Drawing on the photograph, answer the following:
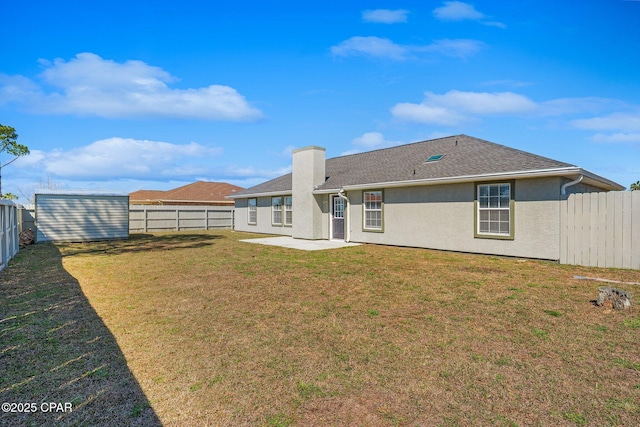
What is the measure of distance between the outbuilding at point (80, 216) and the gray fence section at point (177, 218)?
5.06m

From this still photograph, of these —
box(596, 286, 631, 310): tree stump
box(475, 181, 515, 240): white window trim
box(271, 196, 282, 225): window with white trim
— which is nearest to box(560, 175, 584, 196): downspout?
box(475, 181, 515, 240): white window trim

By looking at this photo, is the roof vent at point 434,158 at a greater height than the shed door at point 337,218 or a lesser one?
greater

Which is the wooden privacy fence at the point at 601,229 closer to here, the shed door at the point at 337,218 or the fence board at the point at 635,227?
the fence board at the point at 635,227

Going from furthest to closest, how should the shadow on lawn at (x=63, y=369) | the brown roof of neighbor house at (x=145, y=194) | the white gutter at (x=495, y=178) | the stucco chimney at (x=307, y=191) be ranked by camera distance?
1. the brown roof of neighbor house at (x=145, y=194)
2. the stucco chimney at (x=307, y=191)
3. the white gutter at (x=495, y=178)
4. the shadow on lawn at (x=63, y=369)

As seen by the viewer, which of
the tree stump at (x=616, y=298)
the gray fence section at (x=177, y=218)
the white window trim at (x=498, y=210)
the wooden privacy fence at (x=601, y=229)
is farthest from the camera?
the gray fence section at (x=177, y=218)

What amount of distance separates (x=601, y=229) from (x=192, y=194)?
40.2m

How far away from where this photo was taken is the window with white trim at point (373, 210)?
1530 centimetres

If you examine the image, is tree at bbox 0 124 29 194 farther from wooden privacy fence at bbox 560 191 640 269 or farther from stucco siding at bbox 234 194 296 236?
wooden privacy fence at bbox 560 191 640 269

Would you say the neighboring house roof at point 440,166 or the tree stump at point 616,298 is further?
the neighboring house roof at point 440,166

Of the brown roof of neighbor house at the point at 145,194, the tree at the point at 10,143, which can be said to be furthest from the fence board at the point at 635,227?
the brown roof of neighbor house at the point at 145,194

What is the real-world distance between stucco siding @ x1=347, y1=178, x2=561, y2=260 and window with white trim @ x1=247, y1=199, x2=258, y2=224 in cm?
927

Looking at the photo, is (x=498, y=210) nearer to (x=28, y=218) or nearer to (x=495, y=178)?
(x=495, y=178)

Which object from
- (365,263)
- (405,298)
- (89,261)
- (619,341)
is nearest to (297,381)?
(405,298)

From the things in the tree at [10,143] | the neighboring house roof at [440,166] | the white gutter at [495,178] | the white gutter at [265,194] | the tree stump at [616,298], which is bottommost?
the tree stump at [616,298]
